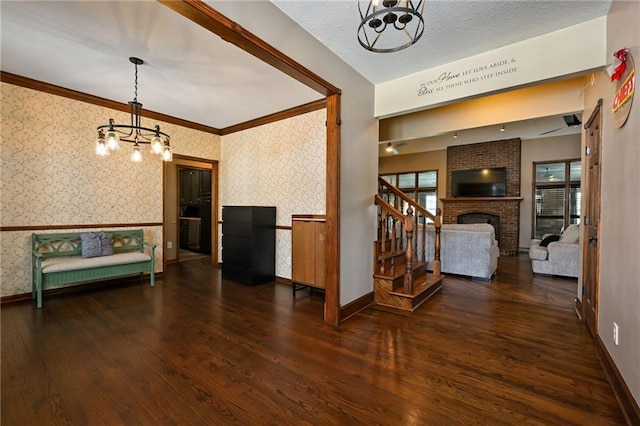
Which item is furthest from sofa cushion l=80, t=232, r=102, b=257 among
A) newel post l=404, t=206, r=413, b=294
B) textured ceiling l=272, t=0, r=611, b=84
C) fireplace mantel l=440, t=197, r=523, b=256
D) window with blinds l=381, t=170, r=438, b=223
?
fireplace mantel l=440, t=197, r=523, b=256

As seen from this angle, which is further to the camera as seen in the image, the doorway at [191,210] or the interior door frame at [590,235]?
the doorway at [191,210]

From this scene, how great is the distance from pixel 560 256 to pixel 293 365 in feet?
17.0

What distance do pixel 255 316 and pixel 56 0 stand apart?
131 inches

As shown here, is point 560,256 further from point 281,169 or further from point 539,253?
point 281,169

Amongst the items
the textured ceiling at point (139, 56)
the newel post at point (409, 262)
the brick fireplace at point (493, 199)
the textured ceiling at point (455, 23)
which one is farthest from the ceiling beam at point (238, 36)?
the brick fireplace at point (493, 199)

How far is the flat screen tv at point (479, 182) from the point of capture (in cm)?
797

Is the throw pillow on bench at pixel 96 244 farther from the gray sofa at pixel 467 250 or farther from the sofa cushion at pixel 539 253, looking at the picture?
the sofa cushion at pixel 539 253

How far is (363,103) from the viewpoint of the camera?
Answer: 11.1 ft

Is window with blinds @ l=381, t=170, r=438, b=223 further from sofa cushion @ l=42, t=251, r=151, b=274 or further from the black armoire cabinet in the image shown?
sofa cushion @ l=42, t=251, r=151, b=274

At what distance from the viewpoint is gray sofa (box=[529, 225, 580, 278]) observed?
4.74 metres

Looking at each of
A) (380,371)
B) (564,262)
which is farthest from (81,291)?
(564,262)

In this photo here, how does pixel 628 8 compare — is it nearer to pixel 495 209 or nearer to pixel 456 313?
pixel 456 313

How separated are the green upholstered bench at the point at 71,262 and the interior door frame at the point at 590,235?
17.7 ft

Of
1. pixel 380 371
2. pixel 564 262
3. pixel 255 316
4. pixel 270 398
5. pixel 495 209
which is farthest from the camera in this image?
pixel 495 209
